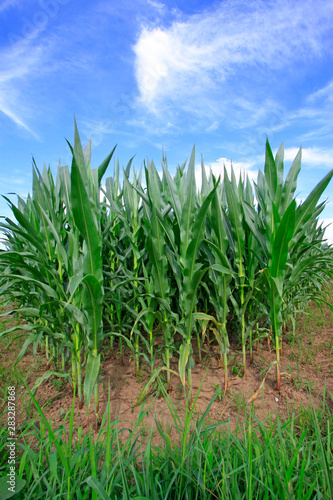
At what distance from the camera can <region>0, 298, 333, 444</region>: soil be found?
1596 mm

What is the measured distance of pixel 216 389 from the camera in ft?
5.92

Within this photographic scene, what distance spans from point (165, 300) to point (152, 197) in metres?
0.60

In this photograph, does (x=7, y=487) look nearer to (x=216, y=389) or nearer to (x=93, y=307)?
(x=93, y=307)

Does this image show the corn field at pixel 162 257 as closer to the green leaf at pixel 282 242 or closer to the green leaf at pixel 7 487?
the green leaf at pixel 282 242

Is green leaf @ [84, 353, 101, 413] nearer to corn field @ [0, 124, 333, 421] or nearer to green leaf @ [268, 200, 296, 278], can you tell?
corn field @ [0, 124, 333, 421]

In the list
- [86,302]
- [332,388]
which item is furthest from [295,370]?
[86,302]

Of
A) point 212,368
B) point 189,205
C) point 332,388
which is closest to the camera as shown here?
point 189,205

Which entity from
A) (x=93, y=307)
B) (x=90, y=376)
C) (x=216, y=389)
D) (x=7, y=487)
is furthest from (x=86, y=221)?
(x=216, y=389)

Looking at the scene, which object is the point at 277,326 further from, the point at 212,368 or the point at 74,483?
the point at 74,483

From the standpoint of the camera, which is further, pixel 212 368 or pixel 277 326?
pixel 212 368

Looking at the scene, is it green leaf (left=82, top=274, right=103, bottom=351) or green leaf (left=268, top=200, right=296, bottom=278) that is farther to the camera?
green leaf (left=268, top=200, right=296, bottom=278)

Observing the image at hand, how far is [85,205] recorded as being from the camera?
4.37 ft

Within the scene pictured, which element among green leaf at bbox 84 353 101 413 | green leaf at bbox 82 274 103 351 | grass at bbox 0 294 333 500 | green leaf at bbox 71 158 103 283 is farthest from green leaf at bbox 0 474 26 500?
green leaf at bbox 71 158 103 283

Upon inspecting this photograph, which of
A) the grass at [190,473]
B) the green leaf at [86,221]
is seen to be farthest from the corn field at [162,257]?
the grass at [190,473]
